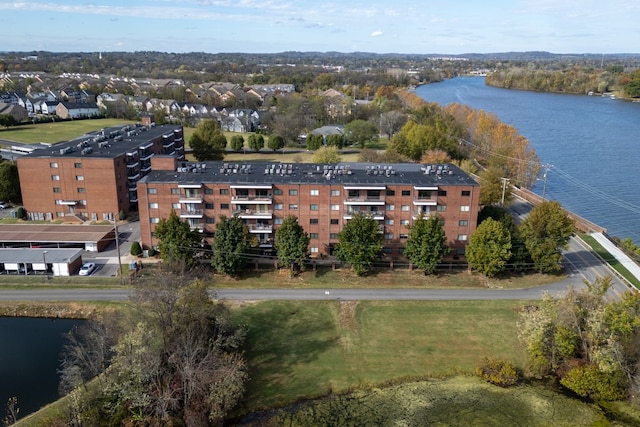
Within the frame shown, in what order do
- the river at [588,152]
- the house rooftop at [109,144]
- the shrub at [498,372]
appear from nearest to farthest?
the shrub at [498,372] → the house rooftop at [109,144] → the river at [588,152]

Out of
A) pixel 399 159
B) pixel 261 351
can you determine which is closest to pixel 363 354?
pixel 261 351

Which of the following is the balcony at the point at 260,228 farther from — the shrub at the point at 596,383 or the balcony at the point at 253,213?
the shrub at the point at 596,383

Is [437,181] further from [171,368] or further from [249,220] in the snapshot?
[171,368]

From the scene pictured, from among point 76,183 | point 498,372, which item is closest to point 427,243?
point 498,372

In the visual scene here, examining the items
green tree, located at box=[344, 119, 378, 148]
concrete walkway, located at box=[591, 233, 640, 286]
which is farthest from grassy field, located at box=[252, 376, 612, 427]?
green tree, located at box=[344, 119, 378, 148]

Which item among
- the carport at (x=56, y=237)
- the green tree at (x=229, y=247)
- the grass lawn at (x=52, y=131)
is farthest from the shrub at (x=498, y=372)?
the grass lawn at (x=52, y=131)

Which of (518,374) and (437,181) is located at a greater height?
(437,181)
